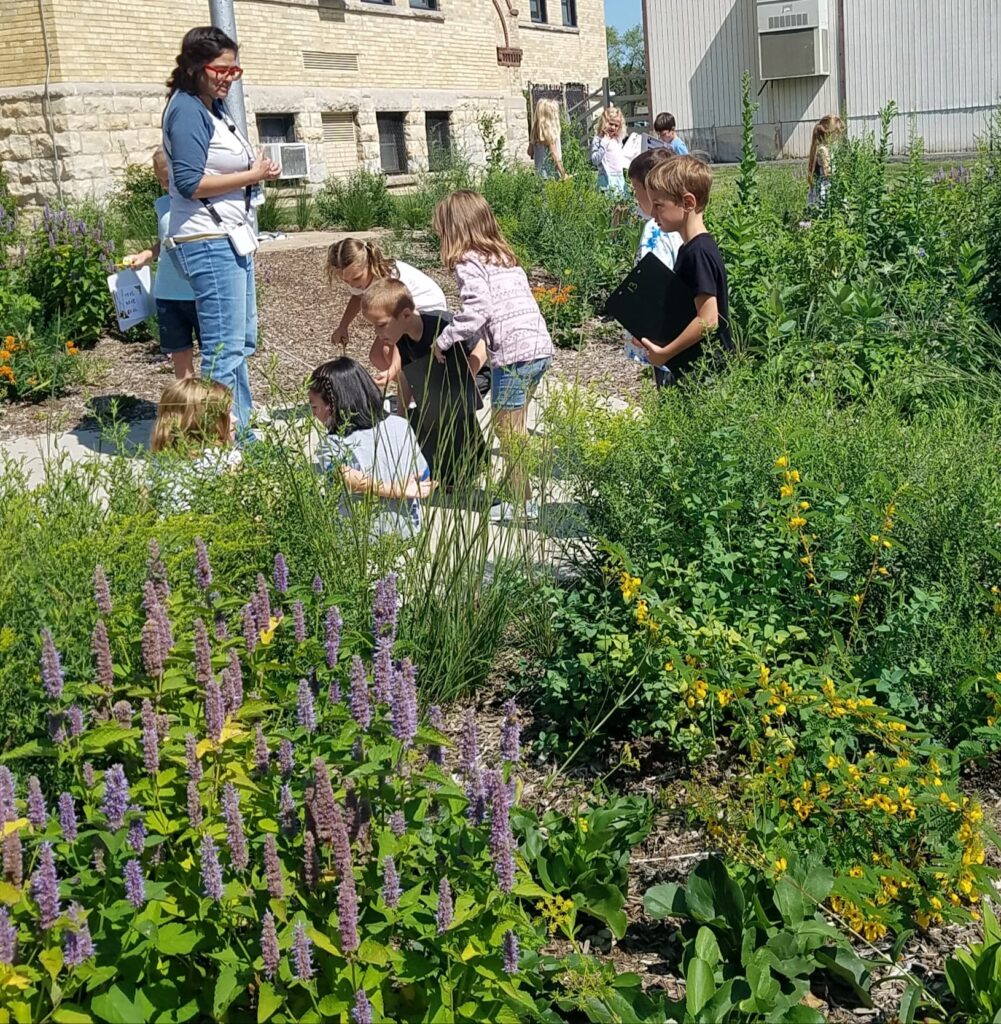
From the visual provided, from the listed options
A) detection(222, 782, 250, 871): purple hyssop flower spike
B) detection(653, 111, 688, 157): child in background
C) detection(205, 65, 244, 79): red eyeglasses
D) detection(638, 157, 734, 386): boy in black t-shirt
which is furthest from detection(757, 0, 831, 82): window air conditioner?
detection(222, 782, 250, 871): purple hyssop flower spike

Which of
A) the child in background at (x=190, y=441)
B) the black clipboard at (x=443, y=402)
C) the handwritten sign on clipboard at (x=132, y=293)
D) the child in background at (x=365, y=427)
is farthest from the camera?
the handwritten sign on clipboard at (x=132, y=293)

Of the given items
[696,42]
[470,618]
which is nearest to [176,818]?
[470,618]

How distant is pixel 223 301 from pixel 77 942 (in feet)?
16.5

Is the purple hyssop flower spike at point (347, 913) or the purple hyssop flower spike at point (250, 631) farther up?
the purple hyssop flower spike at point (250, 631)

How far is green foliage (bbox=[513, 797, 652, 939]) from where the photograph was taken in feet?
9.12

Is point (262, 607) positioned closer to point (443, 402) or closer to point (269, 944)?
point (269, 944)

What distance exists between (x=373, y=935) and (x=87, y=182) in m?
16.0

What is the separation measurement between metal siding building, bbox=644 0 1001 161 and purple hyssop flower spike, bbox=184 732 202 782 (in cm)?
2863

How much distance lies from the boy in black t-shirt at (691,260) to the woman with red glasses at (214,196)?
2087 millimetres

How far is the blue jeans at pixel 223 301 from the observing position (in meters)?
6.43

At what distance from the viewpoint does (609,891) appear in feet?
9.18

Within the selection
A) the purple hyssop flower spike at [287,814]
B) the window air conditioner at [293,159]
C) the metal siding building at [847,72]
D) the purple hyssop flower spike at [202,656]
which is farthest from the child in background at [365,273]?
the metal siding building at [847,72]

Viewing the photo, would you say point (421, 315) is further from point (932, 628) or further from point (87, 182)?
point (87, 182)

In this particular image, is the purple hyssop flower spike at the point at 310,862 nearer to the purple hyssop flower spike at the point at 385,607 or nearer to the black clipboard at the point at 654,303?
the purple hyssop flower spike at the point at 385,607
